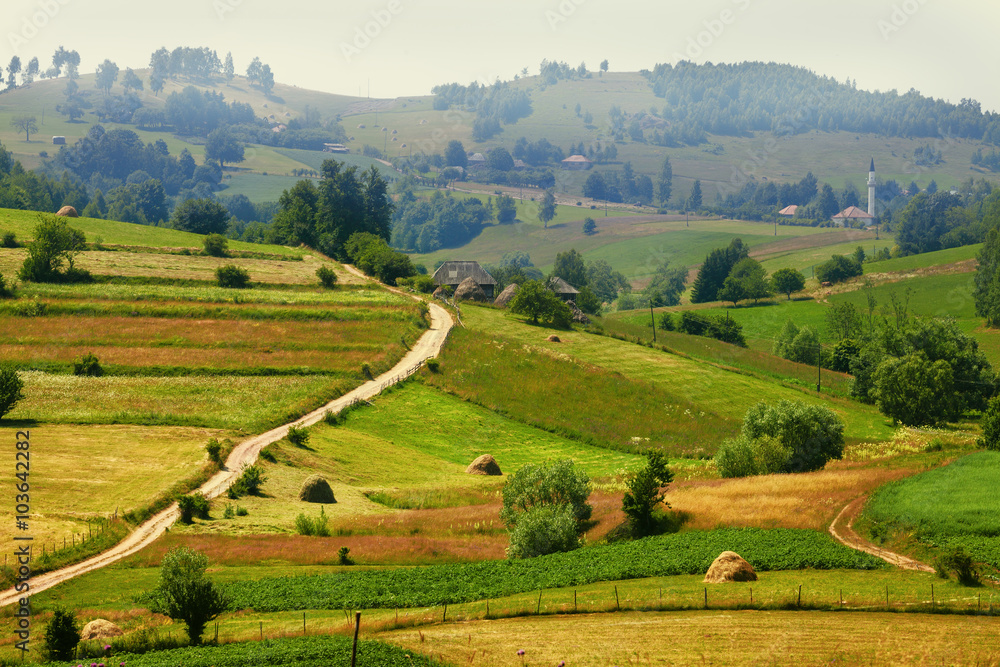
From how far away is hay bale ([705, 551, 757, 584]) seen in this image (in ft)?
113

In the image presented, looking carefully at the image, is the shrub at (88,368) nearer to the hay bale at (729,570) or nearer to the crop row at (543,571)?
the crop row at (543,571)

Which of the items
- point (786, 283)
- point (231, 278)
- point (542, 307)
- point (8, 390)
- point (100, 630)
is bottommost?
point (100, 630)

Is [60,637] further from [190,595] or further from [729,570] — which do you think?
[729,570]

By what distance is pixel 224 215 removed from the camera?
14850cm

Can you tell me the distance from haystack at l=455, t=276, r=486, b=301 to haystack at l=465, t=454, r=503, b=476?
180 feet

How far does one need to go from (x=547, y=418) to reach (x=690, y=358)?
93.6 feet

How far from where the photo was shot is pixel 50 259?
307 feet

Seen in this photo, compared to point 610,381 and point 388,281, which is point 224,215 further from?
point 610,381

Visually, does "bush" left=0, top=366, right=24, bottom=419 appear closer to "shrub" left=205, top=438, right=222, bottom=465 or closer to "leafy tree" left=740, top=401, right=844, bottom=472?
"shrub" left=205, top=438, right=222, bottom=465

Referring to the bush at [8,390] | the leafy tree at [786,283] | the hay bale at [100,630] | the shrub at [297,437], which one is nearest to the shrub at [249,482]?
the shrub at [297,437]

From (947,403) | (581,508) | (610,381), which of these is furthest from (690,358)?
(581,508)

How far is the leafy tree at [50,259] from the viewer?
92250mm

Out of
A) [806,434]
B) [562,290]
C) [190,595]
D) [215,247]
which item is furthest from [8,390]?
[562,290]

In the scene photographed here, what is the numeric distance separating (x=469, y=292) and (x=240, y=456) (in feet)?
211
